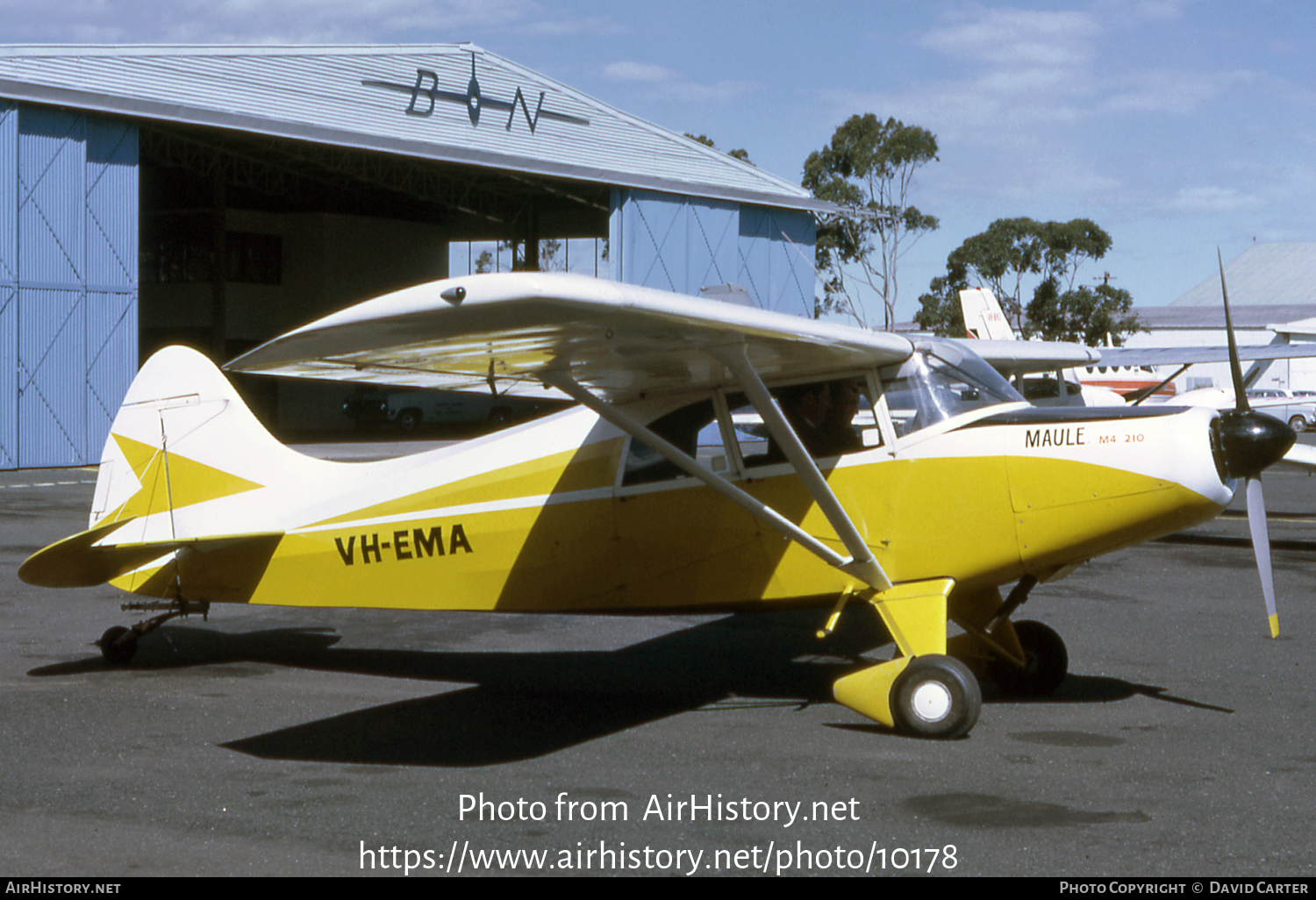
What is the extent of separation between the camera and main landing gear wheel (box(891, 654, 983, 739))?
623cm

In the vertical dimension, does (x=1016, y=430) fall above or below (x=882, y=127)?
below

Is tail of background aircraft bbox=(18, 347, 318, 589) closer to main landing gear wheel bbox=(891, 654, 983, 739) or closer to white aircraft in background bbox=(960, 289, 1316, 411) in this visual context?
main landing gear wheel bbox=(891, 654, 983, 739)

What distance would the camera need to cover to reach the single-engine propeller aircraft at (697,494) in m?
6.20

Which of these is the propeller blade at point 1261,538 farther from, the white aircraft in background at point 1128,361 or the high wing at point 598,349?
the white aircraft in background at point 1128,361

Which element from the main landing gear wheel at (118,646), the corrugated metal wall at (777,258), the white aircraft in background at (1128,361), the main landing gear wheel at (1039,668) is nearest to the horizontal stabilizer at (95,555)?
the main landing gear wheel at (118,646)

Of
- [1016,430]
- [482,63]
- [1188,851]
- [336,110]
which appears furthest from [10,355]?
[1188,851]

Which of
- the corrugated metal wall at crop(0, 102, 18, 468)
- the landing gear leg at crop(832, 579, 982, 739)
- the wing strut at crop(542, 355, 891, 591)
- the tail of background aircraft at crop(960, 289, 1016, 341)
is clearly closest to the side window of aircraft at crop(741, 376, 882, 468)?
the wing strut at crop(542, 355, 891, 591)

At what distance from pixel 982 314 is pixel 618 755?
99.4ft

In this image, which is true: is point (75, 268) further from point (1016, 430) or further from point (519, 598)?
point (1016, 430)

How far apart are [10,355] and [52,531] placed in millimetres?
12106

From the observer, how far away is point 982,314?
34.4 metres

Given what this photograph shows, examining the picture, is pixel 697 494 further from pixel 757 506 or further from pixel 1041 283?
pixel 1041 283

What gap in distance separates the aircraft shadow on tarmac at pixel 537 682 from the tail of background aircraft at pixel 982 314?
25324 mm

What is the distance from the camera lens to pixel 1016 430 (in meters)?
6.60
